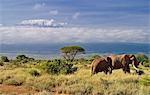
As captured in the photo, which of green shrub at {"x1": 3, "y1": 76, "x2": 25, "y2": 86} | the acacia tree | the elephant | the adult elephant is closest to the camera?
green shrub at {"x1": 3, "y1": 76, "x2": 25, "y2": 86}

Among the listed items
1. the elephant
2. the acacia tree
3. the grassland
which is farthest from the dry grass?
the acacia tree

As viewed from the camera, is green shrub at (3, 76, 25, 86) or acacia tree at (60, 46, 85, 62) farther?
acacia tree at (60, 46, 85, 62)

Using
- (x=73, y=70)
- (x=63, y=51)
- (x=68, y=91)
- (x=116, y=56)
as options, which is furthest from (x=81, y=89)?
(x=63, y=51)

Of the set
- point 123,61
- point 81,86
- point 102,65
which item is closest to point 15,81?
point 81,86

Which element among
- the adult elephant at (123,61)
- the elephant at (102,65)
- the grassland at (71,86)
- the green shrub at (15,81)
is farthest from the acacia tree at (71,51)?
the green shrub at (15,81)

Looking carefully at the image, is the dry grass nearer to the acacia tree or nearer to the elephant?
the elephant

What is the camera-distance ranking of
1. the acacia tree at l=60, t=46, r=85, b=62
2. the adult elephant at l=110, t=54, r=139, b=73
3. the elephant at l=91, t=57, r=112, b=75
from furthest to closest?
the acacia tree at l=60, t=46, r=85, b=62, the adult elephant at l=110, t=54, r=139, b=73, the elephant at l=91, t=57, r=112, b=75

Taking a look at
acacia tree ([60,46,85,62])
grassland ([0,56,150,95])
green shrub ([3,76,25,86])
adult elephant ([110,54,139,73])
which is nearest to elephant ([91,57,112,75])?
adult elephant ([110,54,139,73])

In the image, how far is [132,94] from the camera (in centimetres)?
1579

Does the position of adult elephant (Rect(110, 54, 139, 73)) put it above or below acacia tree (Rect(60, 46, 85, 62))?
above

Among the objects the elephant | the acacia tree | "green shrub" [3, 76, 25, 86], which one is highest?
the elephant

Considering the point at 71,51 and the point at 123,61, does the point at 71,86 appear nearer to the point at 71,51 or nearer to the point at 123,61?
the point at 123,61

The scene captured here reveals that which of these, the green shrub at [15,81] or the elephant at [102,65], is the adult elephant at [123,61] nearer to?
the elephant at [102,65]

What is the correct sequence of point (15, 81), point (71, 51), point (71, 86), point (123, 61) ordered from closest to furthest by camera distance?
point (71, 86) < point (15, 81) < point (123, 61) < point (71, 51)
